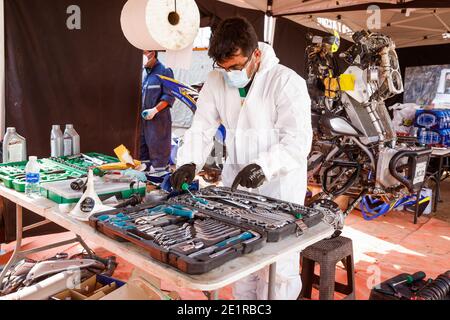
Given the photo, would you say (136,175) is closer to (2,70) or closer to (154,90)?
(2,70)

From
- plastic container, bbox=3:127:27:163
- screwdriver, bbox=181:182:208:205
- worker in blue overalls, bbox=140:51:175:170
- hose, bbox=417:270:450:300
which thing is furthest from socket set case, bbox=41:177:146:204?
worker in blue overalls, bbox=140:51:175:170

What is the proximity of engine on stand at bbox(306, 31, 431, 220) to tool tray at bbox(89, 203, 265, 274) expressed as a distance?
7.54 ft

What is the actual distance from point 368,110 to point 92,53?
2.57m

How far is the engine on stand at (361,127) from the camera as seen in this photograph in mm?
3514

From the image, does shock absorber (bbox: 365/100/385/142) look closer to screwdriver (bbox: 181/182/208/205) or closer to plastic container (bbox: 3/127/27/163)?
screwdriver (bbox: 181/182/208/205)

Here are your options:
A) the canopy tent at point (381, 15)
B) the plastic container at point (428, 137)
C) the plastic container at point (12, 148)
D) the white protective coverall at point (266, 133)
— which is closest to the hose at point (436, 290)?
the white protective coverall at point (266, 133)

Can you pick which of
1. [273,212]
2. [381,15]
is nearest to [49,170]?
[273,212]

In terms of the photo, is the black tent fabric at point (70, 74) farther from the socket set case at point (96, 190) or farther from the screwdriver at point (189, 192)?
the screwdriver at point (189, 192)

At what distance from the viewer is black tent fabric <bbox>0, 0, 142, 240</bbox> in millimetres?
3254

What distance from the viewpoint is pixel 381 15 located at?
5945 mm

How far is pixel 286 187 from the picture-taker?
2016 millimetres

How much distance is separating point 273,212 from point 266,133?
535 millimetres
